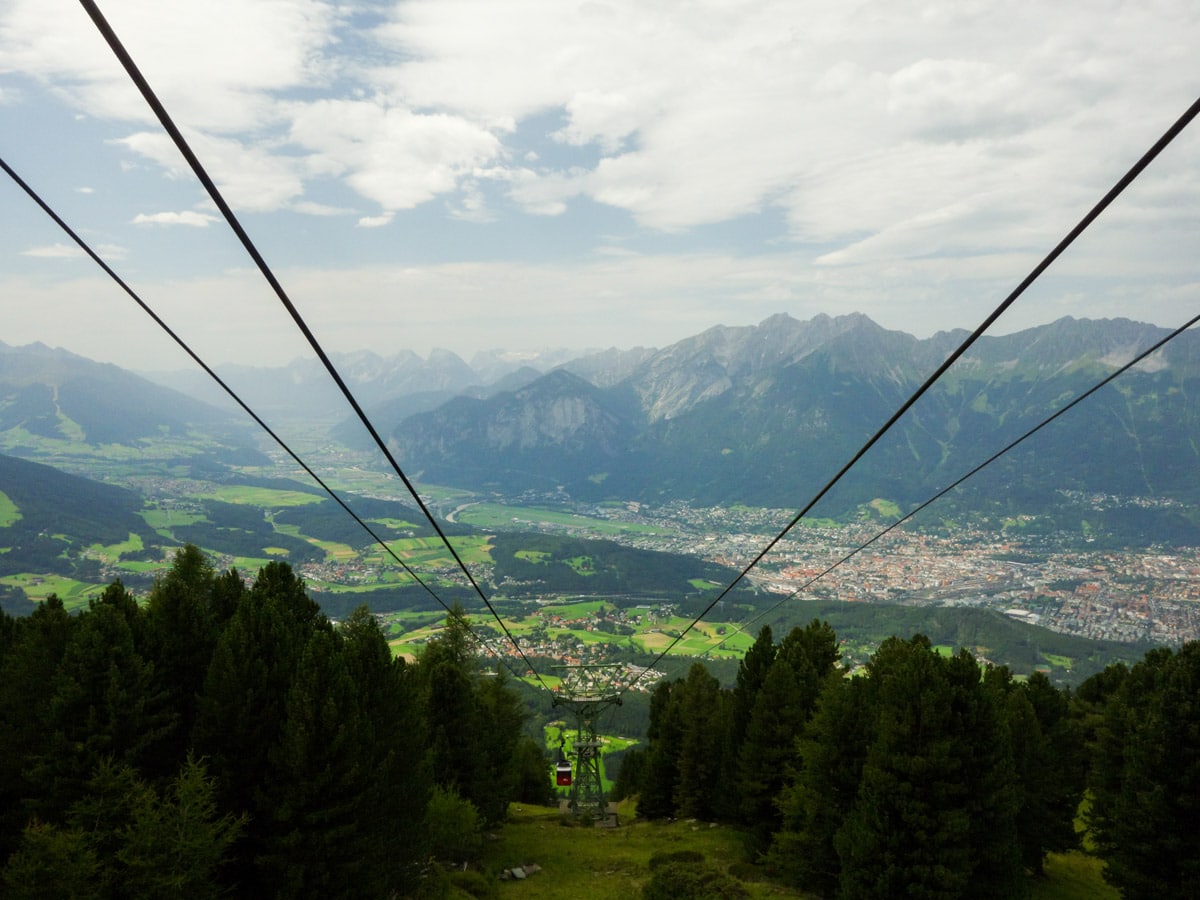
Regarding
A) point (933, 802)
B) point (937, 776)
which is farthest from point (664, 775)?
point (937, 776)

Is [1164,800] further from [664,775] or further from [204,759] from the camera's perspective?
[204,759]

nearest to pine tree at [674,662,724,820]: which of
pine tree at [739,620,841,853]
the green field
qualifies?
pine tree at [739,620,841,853]

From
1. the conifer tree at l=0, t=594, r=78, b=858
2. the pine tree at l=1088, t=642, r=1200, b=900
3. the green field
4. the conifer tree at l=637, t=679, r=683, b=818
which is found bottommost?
the conifer tree at l=637, t=679, r=683, b=818

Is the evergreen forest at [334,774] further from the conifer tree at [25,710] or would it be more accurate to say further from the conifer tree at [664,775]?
the conifer tree at [664,775]

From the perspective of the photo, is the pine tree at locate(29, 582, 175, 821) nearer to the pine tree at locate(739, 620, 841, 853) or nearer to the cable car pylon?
the cable car pylon

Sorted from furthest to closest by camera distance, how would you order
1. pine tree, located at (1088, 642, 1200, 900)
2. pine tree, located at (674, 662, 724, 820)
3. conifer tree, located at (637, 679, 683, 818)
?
conifer tree, located at (637, 679, 683, 818)
pine tree, located at (674, 662, 724, 820)
pine tree, located at (1088, 642, 1200, 900)

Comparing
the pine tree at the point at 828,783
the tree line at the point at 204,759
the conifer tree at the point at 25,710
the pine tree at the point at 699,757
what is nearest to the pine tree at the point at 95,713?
the tree line at the point at 204,759

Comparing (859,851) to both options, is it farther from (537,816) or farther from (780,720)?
(537,816)
